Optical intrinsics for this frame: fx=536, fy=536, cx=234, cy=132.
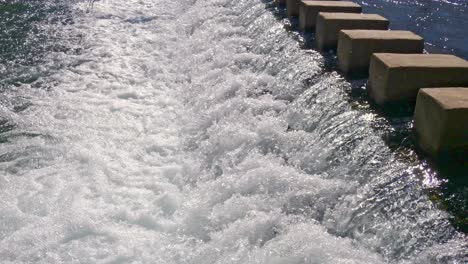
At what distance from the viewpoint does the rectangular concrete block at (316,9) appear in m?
6.30

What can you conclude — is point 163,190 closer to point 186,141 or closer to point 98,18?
point 186,141

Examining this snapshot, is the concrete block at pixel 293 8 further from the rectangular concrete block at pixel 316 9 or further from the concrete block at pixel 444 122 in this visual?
the concrete block at pixel 444 122

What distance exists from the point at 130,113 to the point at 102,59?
6.90ft

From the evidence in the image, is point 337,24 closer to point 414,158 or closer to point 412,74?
point 412,74

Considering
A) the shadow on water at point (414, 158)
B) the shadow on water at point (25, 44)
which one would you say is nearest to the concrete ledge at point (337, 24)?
the shadow on water at point (414, 158)

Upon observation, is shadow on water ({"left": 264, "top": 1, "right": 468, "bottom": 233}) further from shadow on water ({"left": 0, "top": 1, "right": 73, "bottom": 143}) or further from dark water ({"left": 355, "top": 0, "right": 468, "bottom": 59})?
shadow on water ({"left": 0, "top": 1, "right": 73, "bottom": 143})

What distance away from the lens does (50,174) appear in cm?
474

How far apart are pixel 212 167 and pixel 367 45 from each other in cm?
180

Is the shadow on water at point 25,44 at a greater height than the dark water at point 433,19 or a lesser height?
lesser

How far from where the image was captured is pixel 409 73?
13.3ft

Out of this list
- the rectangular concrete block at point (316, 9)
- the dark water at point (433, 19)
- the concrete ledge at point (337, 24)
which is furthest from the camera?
the dark water at point (433, 19)

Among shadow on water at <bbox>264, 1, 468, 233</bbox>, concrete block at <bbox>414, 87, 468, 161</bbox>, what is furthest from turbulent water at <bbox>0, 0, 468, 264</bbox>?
concrete block at <bbox>414, 87, 468, 161</bbox>

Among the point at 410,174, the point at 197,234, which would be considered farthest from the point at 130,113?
the point at 410,174

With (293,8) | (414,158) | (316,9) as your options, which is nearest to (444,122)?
(414,158)
